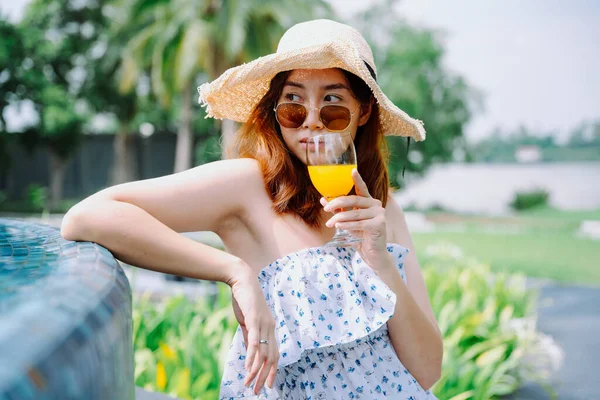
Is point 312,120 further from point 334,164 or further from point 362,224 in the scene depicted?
point 362,224

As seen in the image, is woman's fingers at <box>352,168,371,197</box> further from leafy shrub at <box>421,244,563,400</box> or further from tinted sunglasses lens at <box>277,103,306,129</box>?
leafy shrub at <box>421,244,563,400</box>

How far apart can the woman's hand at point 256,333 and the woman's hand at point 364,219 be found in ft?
0.79

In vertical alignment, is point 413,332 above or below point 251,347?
below

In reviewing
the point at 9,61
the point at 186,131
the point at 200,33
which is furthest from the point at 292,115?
the point at 9,61

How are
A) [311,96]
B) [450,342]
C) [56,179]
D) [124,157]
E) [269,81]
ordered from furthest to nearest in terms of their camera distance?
[124,157] → [56,179] → [450,342] → [269,81] → [311,96]

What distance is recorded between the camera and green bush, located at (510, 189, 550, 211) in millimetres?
21750

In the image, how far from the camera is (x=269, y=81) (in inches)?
75.8

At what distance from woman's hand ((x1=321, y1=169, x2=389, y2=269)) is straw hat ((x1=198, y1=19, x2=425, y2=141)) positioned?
43cm

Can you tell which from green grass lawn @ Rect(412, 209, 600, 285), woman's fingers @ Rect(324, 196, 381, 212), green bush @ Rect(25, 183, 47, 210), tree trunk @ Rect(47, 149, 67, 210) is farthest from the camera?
tree trunk @ Rect(47, 149, 67, 210)

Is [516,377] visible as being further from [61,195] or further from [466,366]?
[61,195]

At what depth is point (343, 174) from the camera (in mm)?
1611

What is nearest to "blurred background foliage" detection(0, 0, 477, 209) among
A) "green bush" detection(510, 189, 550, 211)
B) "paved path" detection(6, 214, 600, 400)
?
"paved path" detection(6, 214, 600, 400)

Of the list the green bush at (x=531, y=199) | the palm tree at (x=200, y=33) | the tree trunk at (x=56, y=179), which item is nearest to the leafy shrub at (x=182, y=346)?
the palm tree at (x=200, y=33)

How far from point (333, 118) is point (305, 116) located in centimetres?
8
